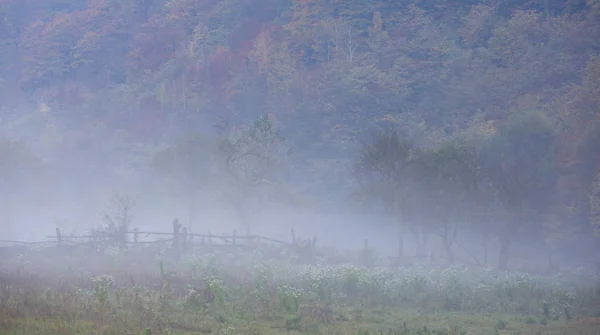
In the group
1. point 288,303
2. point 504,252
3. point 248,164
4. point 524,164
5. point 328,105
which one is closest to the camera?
point 288,303

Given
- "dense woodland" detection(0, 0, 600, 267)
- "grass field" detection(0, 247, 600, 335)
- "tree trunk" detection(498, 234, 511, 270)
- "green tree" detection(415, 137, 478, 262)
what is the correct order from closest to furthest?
"grass field" detection(0, 247, 600, 335)
"tree trunk" detection(498, 234, 511, 270)
"green tree" detection(415, 137, 478, 262)
"dense woodland" detection(0, 0, 600, 267)

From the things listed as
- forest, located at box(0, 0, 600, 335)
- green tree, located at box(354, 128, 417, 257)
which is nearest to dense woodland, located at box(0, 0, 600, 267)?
green tree, located at box(354, 128, 417, 257)

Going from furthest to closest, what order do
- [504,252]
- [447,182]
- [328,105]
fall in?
[328,105] → [447,182] → [504,252]

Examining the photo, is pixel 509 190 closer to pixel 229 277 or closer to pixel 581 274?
pixel 581 274

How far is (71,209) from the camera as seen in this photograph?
7031cm

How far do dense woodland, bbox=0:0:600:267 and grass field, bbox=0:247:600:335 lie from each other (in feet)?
48.3

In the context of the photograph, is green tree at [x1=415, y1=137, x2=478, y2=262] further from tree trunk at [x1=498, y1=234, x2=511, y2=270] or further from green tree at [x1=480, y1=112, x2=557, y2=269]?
tree trunk at [x1=498, y1=234, x2=511, y2=270]

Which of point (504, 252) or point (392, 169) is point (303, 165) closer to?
point (392, 169)

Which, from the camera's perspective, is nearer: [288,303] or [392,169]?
[288,303]

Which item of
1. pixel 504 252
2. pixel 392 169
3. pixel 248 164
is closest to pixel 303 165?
pixel 248 164

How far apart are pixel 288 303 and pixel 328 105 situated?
6329 centimetres

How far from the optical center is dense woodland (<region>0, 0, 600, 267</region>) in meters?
46.5

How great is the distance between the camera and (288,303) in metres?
19.7

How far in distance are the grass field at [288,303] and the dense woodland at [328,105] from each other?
48.3 feet
